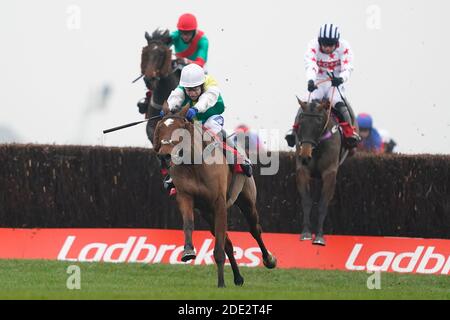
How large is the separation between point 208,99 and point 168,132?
3.73 ft

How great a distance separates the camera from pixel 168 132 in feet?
41.1

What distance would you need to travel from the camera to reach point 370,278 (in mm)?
14922

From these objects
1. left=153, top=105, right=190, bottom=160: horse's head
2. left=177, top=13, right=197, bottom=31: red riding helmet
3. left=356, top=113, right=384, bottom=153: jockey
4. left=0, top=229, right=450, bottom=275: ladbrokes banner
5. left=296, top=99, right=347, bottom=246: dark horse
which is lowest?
left=0, top=229, right=450, bottom=275: ladbrokes banner

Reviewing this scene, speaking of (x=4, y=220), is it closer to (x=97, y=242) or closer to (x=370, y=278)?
(x=97, y=242)

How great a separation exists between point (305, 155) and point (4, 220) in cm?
421

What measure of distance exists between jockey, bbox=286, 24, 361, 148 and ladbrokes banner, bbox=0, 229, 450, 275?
1699 millimetres

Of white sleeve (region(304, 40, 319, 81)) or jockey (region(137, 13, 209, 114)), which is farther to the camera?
jockey (region(137, 13, 209, 114))

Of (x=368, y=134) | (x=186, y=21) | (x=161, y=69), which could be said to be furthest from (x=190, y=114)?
(x=368, y=134)

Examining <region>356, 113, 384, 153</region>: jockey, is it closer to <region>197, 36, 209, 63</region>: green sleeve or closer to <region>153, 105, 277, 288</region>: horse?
<region>197, 36, 209, 63</region>: green sleeve

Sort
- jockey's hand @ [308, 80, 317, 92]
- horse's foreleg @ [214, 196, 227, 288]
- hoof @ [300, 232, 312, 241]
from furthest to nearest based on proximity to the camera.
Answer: jockey's hand @ [308, 80, 317, 92] < hoof @ [300, 232, 312, 241] < horse's foreleg @ [214, 196, 227, 288]

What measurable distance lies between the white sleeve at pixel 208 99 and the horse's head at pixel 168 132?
1.82ft

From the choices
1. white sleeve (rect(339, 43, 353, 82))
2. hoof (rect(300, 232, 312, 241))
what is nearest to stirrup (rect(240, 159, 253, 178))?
hoof (rect(300, 232, 312, 241))

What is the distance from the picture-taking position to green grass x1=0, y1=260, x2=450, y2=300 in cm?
1205
